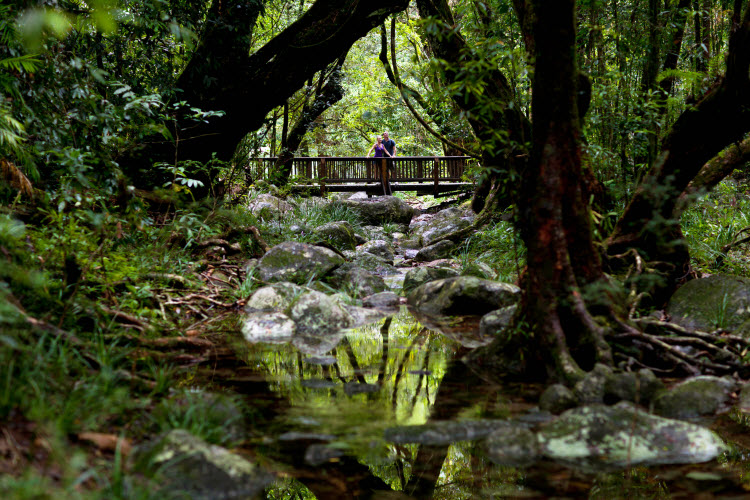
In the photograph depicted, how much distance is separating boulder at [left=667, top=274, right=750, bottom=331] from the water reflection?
1.64 metres

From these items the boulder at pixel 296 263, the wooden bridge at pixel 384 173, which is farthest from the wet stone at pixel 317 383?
the wooden bridge at pixel 384 173

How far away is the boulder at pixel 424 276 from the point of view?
6.79m

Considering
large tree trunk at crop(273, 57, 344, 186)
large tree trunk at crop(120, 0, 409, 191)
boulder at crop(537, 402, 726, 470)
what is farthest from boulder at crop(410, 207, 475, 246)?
boulder at crop(537, 402, 726, 470)

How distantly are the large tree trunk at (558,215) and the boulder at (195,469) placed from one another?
1755 millimetres

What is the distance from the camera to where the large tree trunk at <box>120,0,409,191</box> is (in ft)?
24.9

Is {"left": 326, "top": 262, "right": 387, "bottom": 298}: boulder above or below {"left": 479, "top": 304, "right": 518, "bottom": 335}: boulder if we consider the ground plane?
above

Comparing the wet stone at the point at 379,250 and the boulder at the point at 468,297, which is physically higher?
the wet stone at the point at 379,250

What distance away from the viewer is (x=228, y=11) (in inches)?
298

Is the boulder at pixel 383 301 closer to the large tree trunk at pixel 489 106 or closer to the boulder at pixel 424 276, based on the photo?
the boulder at pixel 424 276

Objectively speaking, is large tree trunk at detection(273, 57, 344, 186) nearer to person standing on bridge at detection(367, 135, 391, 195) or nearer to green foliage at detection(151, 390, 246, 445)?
person standing on bridge at detection(367, 135, 391, 195)

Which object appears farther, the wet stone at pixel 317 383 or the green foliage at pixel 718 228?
the green foliage at pixel 718 228

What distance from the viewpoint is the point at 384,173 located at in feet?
56.1

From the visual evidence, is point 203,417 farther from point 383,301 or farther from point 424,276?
point 424,276

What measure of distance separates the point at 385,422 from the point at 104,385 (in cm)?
125
